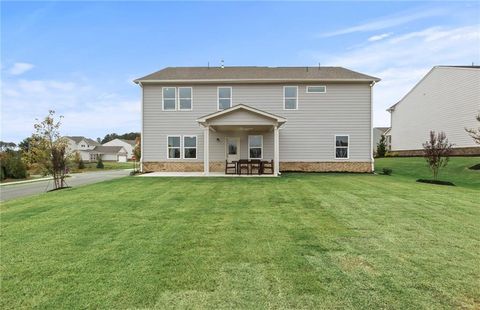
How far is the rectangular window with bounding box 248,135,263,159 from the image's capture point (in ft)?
65.4

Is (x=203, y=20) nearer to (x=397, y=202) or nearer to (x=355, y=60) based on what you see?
(x=355, y=60)

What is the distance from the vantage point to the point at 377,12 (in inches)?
597

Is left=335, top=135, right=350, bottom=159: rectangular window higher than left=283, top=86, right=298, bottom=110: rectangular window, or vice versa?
left=283, top=86, right=298, bottom=110: rectangular window

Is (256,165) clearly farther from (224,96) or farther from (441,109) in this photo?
(441,109)

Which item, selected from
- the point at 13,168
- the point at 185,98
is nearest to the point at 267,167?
the point at 185,98

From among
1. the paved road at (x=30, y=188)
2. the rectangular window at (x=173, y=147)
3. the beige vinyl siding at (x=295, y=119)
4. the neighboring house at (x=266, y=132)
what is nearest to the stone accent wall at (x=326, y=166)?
the neighboring house at (x=266, y=132)

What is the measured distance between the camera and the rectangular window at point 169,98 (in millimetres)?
20016

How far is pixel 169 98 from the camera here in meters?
20.0

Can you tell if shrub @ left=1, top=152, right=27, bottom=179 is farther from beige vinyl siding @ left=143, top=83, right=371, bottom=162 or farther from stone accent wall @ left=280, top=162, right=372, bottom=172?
stone accent wall @ left=280, top=162, right=372, bottom=172

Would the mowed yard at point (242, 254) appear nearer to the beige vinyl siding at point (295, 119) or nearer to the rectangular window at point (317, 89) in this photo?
the beige vinyl siding at point (295, 119)

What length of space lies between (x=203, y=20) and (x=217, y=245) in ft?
52.0

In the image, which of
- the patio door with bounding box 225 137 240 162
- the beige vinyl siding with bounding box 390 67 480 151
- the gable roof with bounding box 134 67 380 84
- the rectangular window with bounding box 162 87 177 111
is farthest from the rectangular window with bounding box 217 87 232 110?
the beige vinyl siding with bounding box 390 67 480 151

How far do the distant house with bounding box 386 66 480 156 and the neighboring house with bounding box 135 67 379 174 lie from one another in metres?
12.7

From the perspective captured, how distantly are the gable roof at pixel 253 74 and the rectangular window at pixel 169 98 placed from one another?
2.03ft
